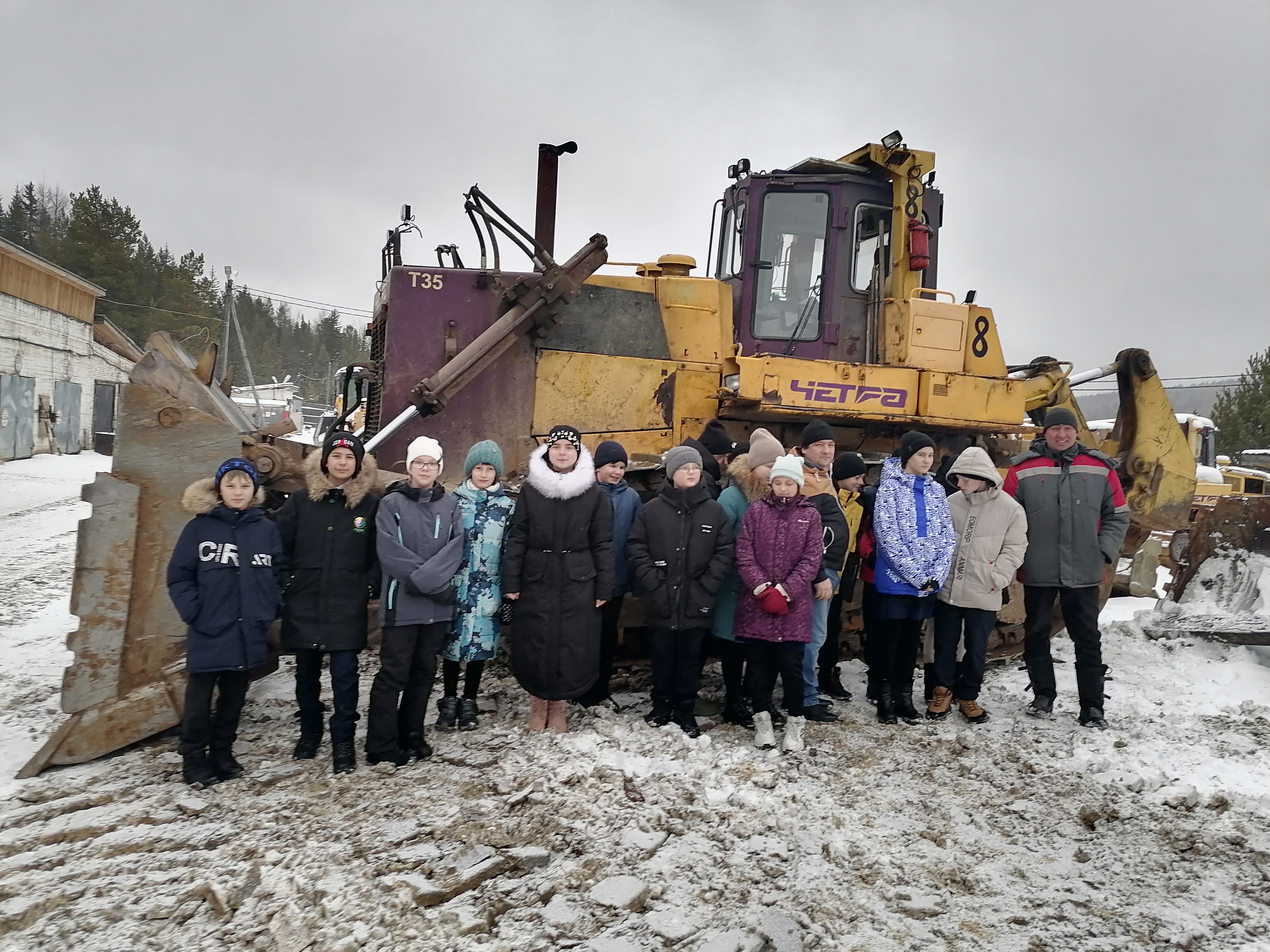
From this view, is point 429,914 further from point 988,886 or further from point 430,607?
point 988,886

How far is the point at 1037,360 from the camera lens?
7578mm

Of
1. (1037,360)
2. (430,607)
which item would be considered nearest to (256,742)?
(430,607)

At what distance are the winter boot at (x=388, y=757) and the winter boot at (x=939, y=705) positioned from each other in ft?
9.81

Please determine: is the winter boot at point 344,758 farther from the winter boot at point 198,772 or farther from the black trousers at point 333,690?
the winter boot at point 198,772

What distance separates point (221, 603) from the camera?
3684 millimetres

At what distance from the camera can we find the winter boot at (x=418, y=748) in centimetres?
398

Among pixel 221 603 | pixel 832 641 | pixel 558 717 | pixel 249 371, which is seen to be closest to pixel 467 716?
pixel 558 717

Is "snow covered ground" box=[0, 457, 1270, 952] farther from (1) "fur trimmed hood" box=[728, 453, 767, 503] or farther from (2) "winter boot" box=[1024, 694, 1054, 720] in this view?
(1) "fur trimmed hood" box=[728, 453, 767, 503]

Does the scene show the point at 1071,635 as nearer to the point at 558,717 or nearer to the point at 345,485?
the point at 558,717

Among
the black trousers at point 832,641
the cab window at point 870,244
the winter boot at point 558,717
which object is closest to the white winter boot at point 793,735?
the black trousers at point 832,641

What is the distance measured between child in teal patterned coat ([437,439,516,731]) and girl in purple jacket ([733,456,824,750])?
4.26 ft

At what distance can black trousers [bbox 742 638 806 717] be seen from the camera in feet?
14.6

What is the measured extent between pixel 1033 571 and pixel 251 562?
4.35 m

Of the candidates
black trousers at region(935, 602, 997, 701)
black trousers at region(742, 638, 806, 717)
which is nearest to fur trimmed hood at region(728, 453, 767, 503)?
black trousers at region(742, 638, 806, 717)
